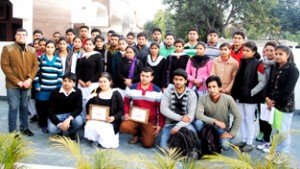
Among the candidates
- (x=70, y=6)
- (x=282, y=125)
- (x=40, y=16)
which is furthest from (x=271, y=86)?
(x=70, y=6)

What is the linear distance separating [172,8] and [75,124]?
23061 millimetres

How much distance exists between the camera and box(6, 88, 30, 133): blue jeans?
15.9 feet

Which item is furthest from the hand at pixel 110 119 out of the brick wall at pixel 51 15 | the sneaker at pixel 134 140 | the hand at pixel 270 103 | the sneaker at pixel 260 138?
the brick wall at pixel 51 15

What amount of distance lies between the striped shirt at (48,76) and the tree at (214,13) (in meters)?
20.3

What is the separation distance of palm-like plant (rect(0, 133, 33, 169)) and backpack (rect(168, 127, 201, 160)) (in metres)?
2.00

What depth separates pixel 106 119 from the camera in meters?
4.77

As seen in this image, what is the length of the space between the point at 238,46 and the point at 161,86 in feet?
4.96

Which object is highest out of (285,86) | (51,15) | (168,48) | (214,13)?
(214,13)

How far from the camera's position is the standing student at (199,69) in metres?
5.19

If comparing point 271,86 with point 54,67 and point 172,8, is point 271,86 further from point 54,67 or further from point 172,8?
point 172,8

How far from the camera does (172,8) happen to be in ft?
87.4

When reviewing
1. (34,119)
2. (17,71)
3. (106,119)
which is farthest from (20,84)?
(34,119)

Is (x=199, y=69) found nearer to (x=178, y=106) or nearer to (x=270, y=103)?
(x=178, y=106)

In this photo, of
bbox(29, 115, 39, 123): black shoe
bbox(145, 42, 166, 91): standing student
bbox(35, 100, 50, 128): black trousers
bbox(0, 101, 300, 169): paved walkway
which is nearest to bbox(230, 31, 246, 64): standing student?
bbox(145, 42, 166, 91): standing student
